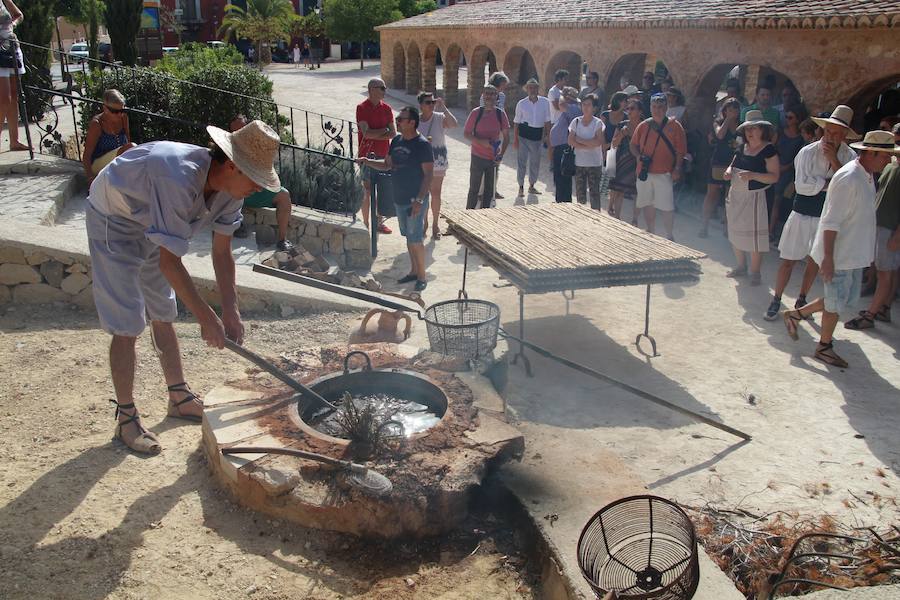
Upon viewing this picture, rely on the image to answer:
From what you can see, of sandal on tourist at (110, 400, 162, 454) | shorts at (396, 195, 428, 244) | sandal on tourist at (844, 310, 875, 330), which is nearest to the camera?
sandal on tourist at (110, 400, 162, 454)

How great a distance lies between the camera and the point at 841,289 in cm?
601

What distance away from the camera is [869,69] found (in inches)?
359

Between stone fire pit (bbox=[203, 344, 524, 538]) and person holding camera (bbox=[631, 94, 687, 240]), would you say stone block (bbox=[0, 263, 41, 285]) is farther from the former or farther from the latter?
person holding camera (bbox=[631, 94, 687, 240])

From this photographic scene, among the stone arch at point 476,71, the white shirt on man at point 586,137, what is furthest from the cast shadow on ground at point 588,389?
the stone arch at point 476,71

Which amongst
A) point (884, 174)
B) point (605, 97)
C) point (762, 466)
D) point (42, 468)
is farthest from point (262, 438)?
point (605, 97)

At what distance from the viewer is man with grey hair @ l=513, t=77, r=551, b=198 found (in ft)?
35.8

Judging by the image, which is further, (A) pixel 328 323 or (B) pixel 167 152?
(A) pixel 328 323

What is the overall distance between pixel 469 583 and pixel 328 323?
3441 mm

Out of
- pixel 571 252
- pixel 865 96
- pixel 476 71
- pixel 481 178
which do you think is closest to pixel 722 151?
pixel 865 96

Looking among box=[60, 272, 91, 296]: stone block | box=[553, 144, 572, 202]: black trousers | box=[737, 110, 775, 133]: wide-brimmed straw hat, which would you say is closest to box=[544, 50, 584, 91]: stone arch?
box=[553, 144, 572, 202]: black trousers

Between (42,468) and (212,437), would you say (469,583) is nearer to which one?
(212,437)

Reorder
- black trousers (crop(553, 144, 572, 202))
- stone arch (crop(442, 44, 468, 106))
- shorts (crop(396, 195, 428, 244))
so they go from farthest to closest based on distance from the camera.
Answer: stone arch (crop(442, 44, 468, 106)) < black trousers (crop(553, 144, 572, 202)) < shorts (crop(396, 195, 428, 244))

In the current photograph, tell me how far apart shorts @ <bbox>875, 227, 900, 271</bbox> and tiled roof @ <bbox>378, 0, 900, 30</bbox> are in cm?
299

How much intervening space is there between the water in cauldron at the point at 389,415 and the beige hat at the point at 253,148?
1.38 m
